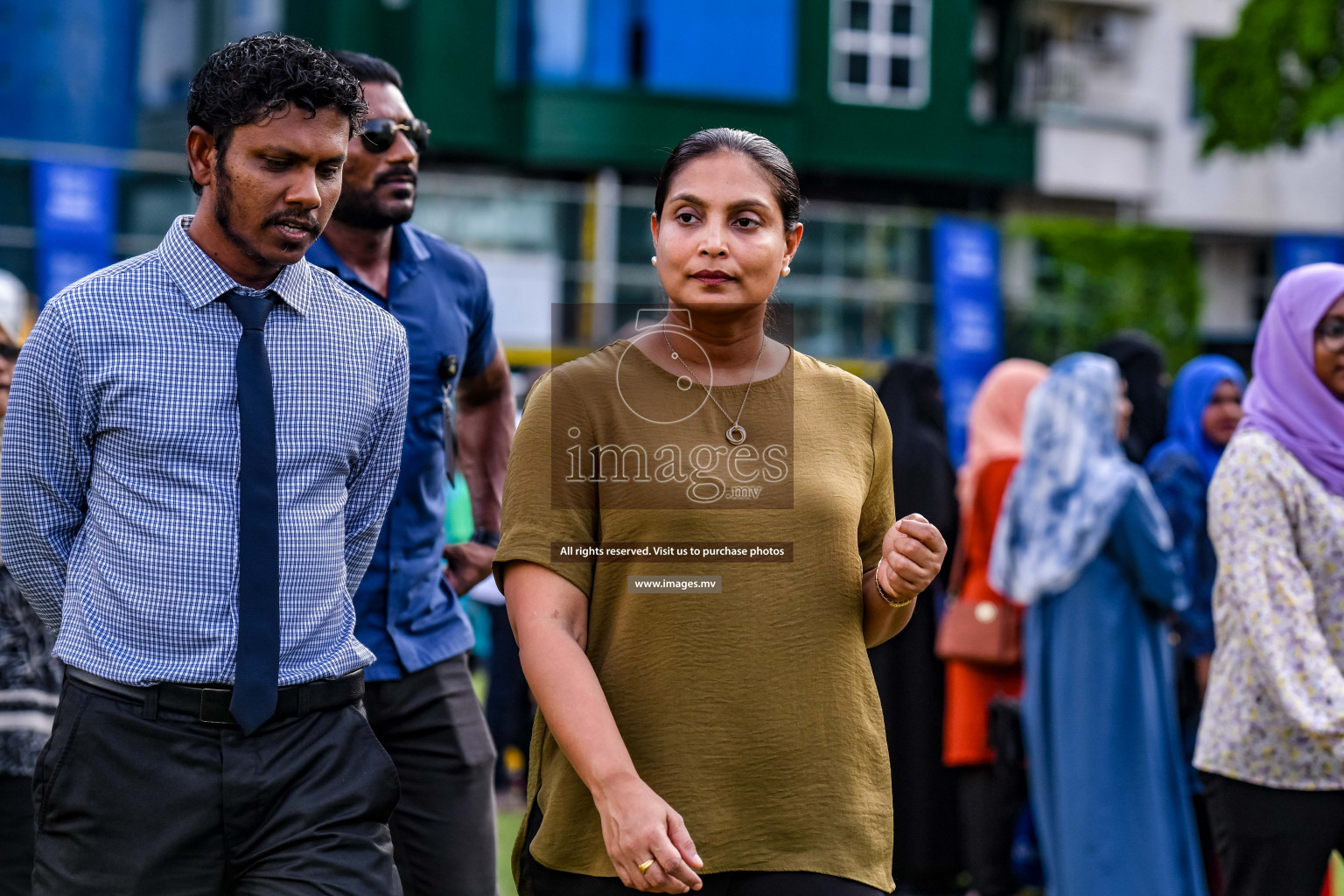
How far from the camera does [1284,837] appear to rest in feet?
13.5

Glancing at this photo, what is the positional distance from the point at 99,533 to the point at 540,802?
899 millimetres

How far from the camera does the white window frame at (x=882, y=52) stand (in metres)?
28.6

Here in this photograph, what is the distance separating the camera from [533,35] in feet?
88.4

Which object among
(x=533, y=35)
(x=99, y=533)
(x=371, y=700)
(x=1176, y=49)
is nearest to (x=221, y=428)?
(x=99, y=533)

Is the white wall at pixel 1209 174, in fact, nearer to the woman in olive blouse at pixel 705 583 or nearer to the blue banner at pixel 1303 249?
the blue banner at pixel 1303 249

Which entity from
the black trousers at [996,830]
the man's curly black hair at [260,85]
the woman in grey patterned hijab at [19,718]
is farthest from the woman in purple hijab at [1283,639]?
the woman in grey patterned hijab at [19,718]

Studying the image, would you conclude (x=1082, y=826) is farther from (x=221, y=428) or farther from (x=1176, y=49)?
(x=1176, y=49)

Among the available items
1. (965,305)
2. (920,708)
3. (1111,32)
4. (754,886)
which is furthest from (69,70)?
(754,886)

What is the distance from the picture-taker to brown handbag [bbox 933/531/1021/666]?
7000mm

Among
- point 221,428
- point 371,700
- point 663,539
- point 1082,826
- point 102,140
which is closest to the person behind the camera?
point 663,539

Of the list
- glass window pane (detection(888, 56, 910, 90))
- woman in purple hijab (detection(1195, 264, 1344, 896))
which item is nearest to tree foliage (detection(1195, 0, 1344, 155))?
glass window pane (detection(888, 56, 910, 90))

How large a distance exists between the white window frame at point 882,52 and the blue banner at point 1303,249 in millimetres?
7815

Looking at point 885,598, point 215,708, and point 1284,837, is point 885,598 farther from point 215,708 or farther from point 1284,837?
point 1284,837

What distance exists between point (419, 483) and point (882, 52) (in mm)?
26327
